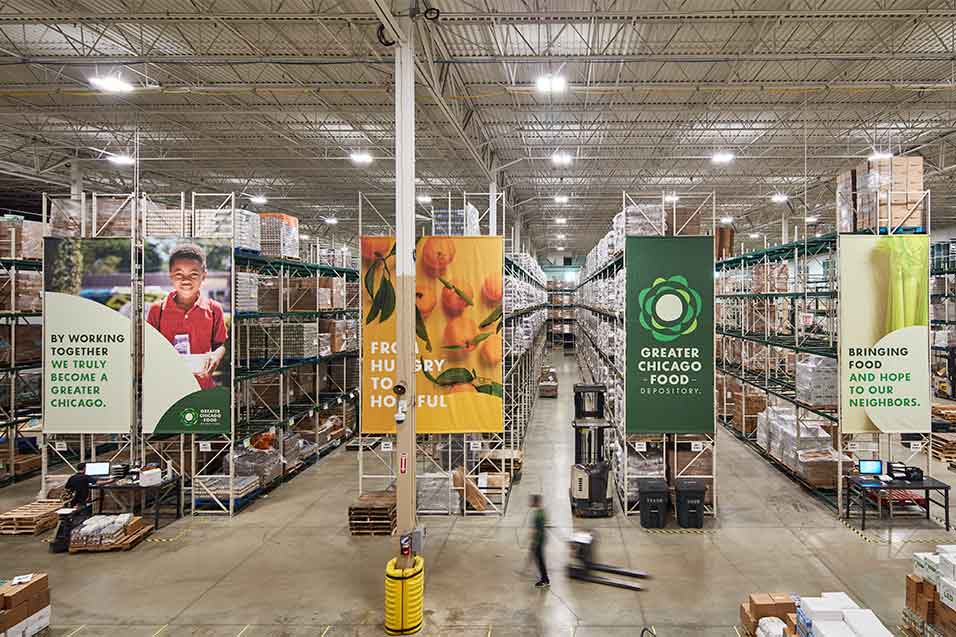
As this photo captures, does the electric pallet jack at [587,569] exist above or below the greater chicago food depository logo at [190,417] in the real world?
below

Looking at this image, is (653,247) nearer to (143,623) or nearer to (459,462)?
(459,462)

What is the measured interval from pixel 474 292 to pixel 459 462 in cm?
437

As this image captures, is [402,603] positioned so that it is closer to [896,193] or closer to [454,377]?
[454,377]

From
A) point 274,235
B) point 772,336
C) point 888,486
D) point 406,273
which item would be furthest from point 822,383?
point 274,235

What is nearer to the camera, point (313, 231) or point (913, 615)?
point (913, 615)

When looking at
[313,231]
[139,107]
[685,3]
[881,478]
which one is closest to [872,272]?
[881,478]

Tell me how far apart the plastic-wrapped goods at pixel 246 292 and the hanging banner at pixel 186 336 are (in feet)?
1.63

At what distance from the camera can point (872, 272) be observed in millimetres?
12547

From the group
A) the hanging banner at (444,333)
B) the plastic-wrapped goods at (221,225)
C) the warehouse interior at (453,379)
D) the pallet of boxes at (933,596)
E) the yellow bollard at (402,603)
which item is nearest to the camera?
the pallet of boxes at (933,596)

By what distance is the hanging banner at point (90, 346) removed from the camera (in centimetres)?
1284

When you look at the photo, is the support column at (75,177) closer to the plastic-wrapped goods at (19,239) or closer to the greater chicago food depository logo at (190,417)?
the plastic-wrapped goods at (19,239)

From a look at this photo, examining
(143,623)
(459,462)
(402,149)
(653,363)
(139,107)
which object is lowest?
(143,623)

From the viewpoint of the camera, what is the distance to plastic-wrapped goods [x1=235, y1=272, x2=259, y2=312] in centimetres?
1350

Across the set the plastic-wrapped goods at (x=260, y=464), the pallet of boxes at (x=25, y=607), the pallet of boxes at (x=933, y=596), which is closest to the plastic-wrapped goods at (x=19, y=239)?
the plastic-wrapped goods at (x=260, y=464)
